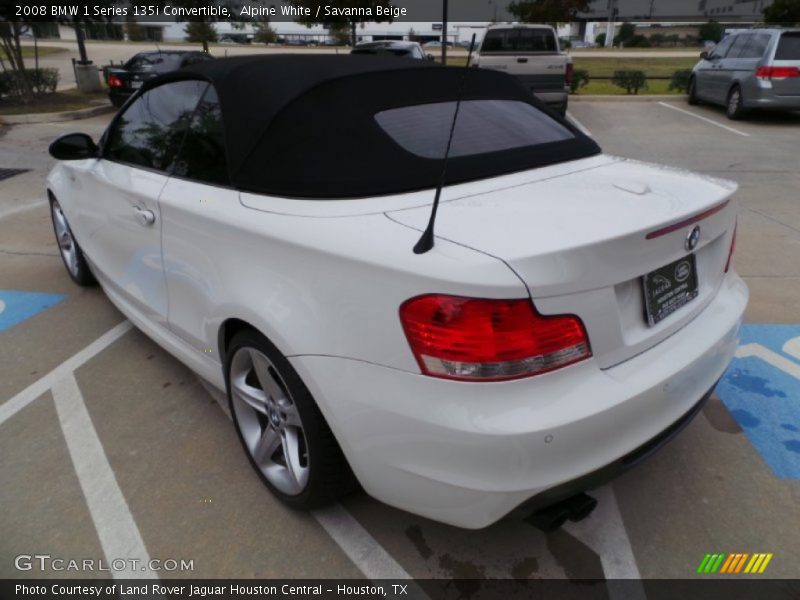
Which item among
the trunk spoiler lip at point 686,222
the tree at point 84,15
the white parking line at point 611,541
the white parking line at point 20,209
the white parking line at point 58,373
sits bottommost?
the white parking line at point 20,209

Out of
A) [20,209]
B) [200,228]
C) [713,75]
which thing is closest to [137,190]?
[200,228]

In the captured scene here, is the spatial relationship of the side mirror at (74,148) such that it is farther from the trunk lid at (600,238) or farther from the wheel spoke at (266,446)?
the trunk lid at (600,238)

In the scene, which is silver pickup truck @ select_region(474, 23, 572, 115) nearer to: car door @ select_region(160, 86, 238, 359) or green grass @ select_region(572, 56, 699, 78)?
car door @ select_region(160, 86, 238, 359)

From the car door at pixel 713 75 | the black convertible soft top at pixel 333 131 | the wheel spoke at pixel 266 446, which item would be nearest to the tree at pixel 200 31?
the car door at pixel 713 75

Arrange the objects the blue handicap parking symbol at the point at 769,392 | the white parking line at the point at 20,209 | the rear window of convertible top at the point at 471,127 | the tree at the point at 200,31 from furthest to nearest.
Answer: the tree at the point at 200,31 < the white parking line at the point at 20,209 < the blue handicap parking symbol at the point at 769,392 < the rear window of convertible top at the point at 471,127

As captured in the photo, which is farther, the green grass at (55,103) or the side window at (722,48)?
the green grass at (55,103)

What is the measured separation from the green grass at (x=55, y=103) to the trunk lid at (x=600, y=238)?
14.8 meters

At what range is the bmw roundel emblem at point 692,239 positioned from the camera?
1982mm

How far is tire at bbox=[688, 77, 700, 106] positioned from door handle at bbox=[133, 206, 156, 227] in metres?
14.2

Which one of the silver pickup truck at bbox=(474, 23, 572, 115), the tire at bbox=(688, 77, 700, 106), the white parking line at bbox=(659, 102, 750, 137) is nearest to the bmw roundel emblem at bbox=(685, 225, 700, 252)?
the silver pickup truck at bbox=(474, 23, 572, 115)

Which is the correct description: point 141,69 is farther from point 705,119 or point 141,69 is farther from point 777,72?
point 777,72

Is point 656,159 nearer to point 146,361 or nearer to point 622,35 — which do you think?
point 146,361

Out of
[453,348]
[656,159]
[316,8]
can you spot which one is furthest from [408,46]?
[453,348]

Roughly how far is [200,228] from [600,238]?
4.98 ft
